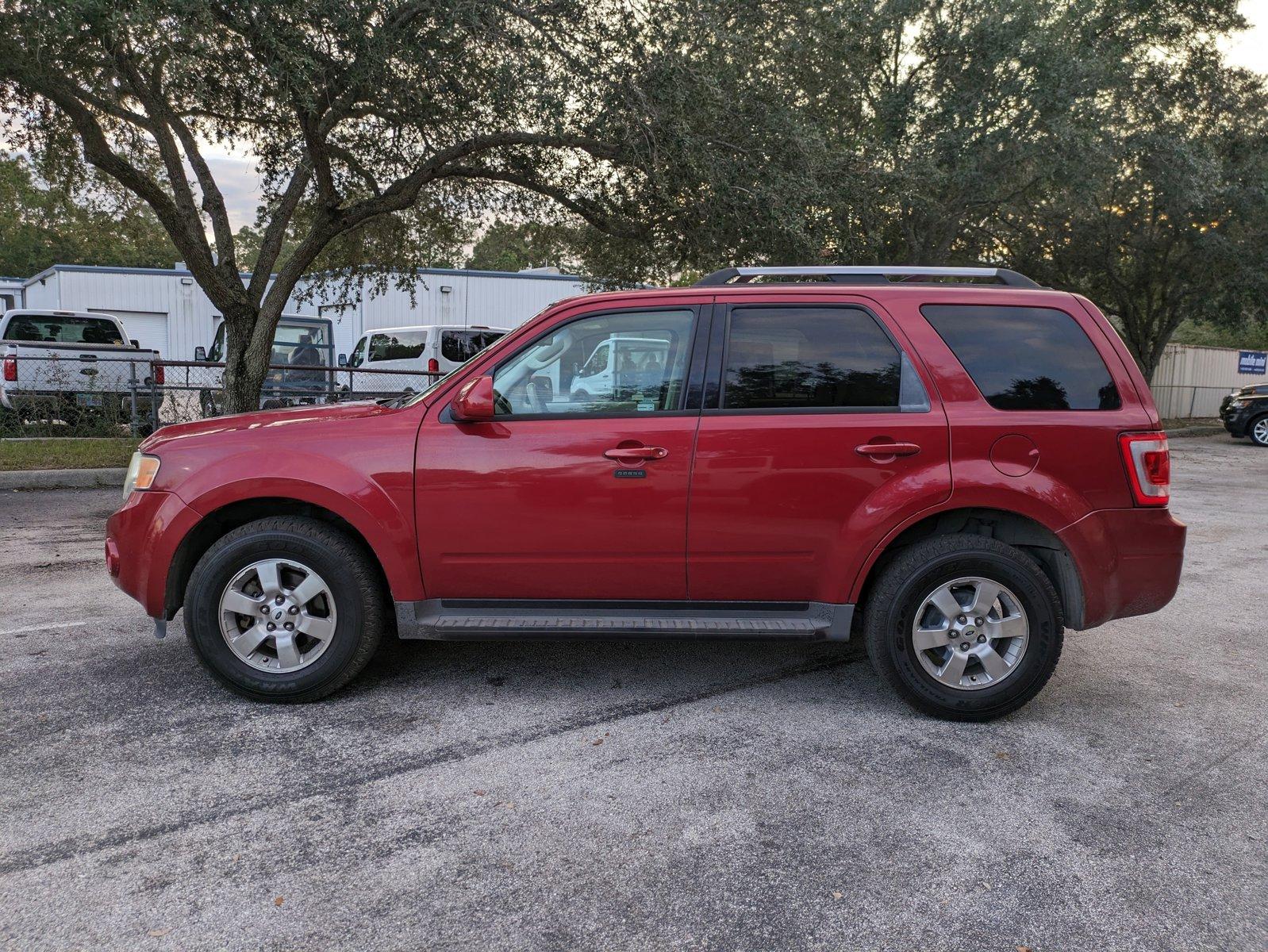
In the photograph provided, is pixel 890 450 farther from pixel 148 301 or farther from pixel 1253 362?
pixel 1253 362

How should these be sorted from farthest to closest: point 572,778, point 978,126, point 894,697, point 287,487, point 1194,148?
1. point 1194,148
2. point 978,126
3. point 894,697
4. point 287,487
5. point 572,778

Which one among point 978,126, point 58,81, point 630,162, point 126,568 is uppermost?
point 978,126

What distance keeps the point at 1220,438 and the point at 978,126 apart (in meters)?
11.8

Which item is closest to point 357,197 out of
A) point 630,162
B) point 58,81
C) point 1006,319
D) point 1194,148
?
point 58,81

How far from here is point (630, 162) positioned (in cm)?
1097

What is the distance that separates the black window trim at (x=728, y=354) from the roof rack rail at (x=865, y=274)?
0.22m

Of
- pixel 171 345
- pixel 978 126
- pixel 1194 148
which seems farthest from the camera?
Result: pixel 171 345

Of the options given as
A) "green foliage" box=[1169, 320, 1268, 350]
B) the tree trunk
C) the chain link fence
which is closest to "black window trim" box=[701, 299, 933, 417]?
the chain link fence

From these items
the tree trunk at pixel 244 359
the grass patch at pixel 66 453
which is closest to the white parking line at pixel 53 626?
the grass patch at pixel 66 453

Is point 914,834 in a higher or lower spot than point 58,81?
lower

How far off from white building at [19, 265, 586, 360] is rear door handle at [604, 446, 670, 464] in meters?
23.1

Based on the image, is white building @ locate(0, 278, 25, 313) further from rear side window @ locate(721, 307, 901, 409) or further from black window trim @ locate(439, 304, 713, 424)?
rear side window @ locate(721, 307, 901, 409)

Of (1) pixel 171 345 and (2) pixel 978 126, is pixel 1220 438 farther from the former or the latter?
(1) pixel 171 345

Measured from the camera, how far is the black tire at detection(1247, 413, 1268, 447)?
21.2m
